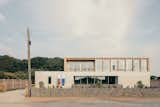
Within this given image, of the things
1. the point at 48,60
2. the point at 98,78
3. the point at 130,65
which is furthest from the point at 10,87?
the point at 48,60

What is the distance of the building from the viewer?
1880 inches

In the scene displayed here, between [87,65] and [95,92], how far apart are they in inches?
956

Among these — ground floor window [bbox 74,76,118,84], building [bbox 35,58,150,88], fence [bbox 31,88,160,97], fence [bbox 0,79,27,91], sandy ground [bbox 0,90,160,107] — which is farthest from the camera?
ground floor window [bbox 74,76,118,84]

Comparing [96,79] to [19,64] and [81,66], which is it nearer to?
[81,66]

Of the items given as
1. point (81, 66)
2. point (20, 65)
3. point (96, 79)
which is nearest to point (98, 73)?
point (96, 79)

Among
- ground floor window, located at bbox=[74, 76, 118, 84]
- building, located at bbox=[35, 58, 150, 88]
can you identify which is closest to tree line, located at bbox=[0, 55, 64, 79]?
building, located at bbox=[35, 58, 150, 88]

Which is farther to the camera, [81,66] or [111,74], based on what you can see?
[81,66]

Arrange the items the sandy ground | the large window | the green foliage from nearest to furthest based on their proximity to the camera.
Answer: the sandy ground < the large window < the green foliage

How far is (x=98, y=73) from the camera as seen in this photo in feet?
163

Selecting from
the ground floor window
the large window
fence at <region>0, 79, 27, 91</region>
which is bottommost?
fence at <region>0, 79, 27, 91</region>

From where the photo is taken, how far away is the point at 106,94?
31609 millimetres

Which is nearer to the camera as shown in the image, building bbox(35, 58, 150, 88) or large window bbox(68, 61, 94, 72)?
building bbox(35, 58, 150, 88)

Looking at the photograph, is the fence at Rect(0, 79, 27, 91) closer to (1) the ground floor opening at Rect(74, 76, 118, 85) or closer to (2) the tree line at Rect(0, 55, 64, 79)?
(1) the ground floor opening at Rect(74, 76, 118, 85)

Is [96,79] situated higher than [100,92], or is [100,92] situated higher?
[96,79]
